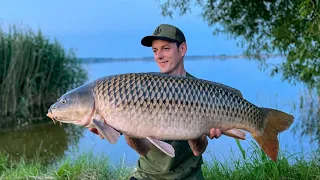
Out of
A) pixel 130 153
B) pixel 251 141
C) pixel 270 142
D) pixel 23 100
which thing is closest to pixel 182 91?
pixel 270 142

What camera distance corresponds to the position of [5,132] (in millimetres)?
8773

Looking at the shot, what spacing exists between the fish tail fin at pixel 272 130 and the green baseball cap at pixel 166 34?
2.05 ft

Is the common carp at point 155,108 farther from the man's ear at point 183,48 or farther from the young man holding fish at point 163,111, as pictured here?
the man's ear at point 183,48

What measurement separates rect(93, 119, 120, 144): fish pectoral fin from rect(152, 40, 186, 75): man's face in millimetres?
622

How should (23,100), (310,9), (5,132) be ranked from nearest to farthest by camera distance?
1. (310,9)
2. (5,132)
3. (23,100)

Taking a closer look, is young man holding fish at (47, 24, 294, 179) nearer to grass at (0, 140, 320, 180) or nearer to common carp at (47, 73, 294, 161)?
common carp at (47, 73, 294, 161)

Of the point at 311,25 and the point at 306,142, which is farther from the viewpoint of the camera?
the point at 306,142

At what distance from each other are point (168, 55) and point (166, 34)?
12cm

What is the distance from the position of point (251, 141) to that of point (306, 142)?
3432 mm

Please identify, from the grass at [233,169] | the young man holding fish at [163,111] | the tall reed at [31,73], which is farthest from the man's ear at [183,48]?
the tall reed at [31,73]

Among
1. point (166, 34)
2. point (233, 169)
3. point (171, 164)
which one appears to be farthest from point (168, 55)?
point (233, 169)

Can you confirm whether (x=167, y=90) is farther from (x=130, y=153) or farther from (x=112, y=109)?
(x=130, y=153)

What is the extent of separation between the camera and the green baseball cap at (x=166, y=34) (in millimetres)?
2234

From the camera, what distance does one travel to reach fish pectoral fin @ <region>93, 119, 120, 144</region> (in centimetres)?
176
